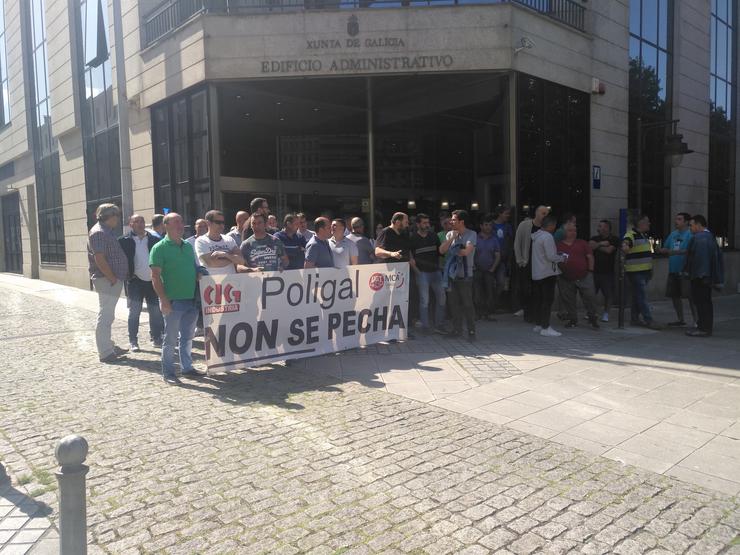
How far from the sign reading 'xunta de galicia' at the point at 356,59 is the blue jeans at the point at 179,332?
6.59 meters

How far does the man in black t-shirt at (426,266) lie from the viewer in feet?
28.1

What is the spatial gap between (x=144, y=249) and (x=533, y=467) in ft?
20.9

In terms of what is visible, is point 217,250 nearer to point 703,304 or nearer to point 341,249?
point 341,249

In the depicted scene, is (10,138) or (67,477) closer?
(67,477)

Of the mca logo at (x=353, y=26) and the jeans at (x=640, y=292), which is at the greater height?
the mca logo at (x=353, y=26)

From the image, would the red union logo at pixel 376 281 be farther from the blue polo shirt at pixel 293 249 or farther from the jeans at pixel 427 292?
the blue polo shirt at pixel 293 249

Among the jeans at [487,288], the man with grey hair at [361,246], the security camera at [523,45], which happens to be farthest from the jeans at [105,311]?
the security camera at [523,45]

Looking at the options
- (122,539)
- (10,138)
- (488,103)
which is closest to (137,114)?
(488,103)

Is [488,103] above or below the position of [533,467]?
above

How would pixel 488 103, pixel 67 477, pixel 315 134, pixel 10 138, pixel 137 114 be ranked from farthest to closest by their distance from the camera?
pixel 10 138 < pixel 137 114 < pixel 315 134 < pixel 488 103 < pixel 67 477

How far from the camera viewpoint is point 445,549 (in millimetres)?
2959

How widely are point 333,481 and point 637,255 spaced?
25.5ft

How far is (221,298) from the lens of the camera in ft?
20.8

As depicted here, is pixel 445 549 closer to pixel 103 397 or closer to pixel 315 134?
pixel 103 397
